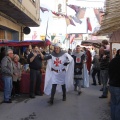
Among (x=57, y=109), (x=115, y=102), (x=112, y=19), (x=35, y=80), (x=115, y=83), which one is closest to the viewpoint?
(x=112, y=19)

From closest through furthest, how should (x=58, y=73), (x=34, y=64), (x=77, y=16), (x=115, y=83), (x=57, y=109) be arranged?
(x=115, y=83), (x=57, y=109), (x=58, y=73), (x=34, y=64), (x=77, y=16)

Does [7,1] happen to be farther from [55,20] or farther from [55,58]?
[55,20]

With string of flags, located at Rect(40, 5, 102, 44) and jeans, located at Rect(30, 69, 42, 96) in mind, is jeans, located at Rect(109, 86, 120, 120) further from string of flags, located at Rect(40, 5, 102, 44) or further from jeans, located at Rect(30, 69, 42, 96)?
string of flags, located at Rect(40, 5, 102, 44)

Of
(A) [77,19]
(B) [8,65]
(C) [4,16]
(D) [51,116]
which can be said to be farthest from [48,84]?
(A) [77,19]

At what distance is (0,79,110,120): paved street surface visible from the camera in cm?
772

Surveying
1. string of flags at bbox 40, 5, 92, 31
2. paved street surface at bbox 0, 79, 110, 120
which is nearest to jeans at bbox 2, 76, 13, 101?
paved street surface at bbox 0, 79, 110, 120

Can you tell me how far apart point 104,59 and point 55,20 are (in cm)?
3353

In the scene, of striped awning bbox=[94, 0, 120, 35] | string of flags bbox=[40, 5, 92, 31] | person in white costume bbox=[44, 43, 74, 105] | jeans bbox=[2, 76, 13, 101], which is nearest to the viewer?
striped awning bbox=[94, 0, 120, 35]

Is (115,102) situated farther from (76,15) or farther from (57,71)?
(76,15)

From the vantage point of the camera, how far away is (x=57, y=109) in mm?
8547

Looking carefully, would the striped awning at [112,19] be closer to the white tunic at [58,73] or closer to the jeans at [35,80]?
the white tunic at [58,73]

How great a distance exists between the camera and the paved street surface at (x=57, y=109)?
7723mm

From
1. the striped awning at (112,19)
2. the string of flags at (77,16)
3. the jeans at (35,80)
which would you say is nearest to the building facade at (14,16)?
the jeans at (35,80)

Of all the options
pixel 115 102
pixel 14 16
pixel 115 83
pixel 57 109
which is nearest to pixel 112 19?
pixel 115 83
